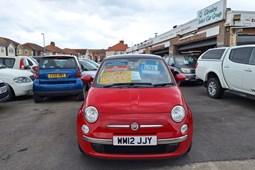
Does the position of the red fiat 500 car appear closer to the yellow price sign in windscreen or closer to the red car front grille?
the red car front grille

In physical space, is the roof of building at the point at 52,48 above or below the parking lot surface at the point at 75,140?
above

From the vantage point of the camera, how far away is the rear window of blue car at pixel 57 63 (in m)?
7.29

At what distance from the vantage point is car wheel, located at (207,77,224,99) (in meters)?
→ 7.50

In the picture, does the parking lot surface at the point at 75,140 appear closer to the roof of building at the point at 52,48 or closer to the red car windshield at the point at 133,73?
the red car windshield at the point at 133,73

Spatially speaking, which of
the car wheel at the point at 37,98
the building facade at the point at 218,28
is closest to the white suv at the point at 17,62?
the car wheel at the point at 37,98

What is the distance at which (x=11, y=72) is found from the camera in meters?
7.75

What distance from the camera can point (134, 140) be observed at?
2787 millimetres

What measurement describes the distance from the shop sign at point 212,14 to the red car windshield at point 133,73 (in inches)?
431

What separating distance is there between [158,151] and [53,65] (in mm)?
5525

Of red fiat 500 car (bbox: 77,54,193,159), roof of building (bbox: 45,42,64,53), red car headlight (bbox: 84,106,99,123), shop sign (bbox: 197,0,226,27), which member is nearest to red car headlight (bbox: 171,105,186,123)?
red fiat 500 car (bbox: 77,54,193,159)

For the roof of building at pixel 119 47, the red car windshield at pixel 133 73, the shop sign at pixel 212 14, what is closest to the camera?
the red car windshield at pixel 133 73

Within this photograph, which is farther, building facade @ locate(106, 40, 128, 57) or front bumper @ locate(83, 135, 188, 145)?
Answer: building facade @ locate(106, 40, 128, 57)

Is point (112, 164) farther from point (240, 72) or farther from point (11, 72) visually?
point (11, 72)

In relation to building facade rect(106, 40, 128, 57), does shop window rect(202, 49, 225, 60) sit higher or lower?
lower
